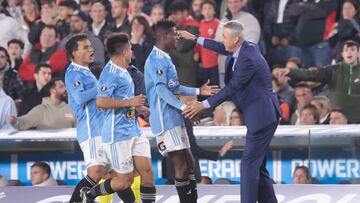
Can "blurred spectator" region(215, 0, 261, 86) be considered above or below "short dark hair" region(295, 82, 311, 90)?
above

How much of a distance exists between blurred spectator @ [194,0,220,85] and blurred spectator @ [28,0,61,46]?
7.44ft

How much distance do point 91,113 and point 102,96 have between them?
1.73 ft

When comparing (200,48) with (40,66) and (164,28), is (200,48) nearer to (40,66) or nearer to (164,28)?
(40,66)

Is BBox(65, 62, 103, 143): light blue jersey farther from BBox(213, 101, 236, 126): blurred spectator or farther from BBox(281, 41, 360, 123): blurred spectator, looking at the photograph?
BBox(281, 41, 360, 123): blurred spectator

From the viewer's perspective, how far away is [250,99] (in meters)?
13.5

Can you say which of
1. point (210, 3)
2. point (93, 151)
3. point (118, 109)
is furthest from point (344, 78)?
point (118, 109)

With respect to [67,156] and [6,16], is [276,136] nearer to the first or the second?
[67,156]

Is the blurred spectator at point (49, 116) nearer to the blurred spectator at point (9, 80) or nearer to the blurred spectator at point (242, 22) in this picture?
the blurred spectator at point (9, 80)

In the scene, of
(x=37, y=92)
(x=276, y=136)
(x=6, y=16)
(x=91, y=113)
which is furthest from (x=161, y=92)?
(x=6, y=16)

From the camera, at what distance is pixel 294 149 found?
15.5 m

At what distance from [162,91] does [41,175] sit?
265cm

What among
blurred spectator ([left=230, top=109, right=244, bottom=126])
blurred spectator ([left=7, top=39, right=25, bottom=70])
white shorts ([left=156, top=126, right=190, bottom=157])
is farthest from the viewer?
blurred spectator ([left=7, top=39, right=25, bottom=70])

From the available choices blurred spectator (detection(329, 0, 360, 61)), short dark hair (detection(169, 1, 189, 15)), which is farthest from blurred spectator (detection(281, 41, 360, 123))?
short dark hair (detection(169, 1, 189, 15))

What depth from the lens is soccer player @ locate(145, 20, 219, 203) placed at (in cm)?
1398
